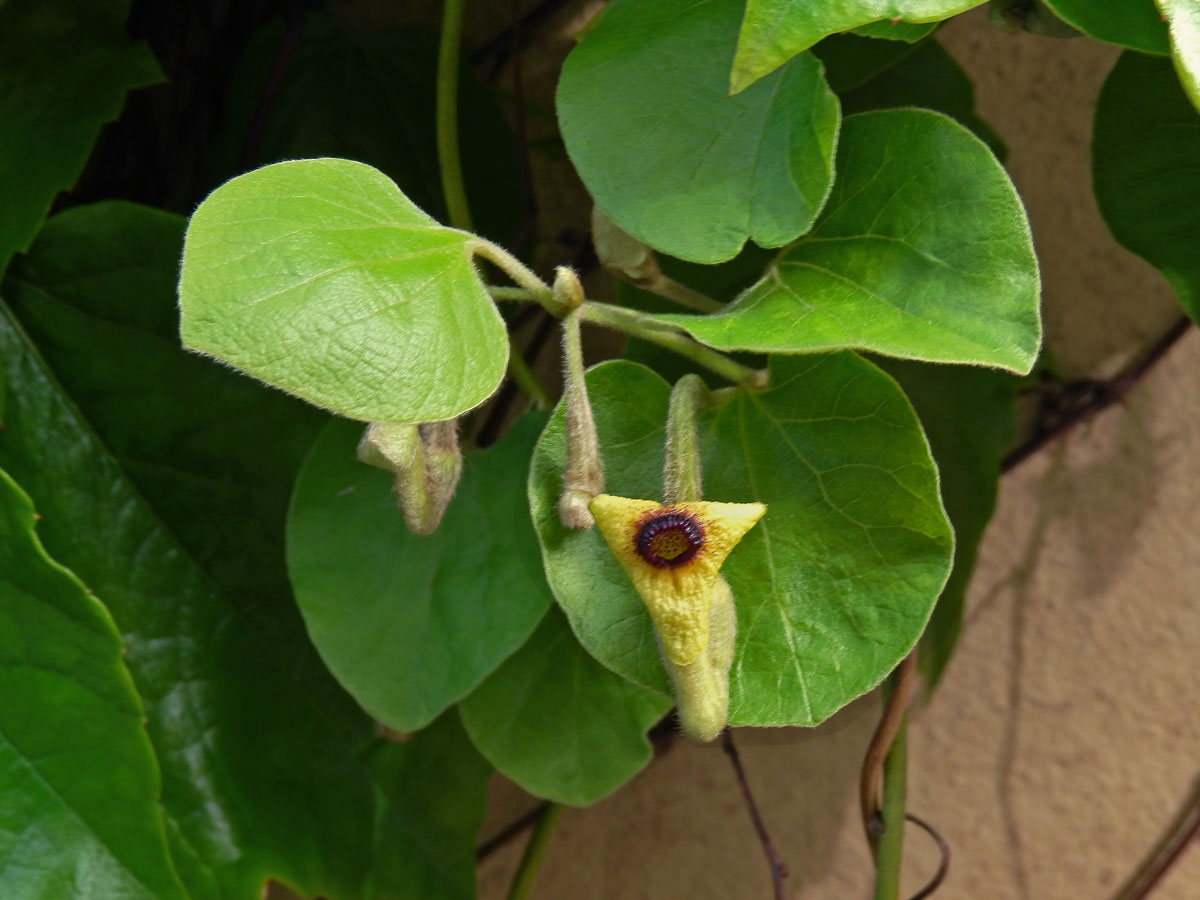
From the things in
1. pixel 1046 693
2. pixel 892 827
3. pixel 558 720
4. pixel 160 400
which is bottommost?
pixel 1046 693

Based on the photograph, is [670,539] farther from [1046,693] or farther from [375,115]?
[1046,693]

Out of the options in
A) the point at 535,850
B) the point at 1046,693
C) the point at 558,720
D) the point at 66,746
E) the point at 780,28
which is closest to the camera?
the point at 780,28

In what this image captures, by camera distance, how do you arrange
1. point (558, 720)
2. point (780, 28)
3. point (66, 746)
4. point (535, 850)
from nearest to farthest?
point (780, 28), point (66, 746), point (558, 720), point (535, 850)

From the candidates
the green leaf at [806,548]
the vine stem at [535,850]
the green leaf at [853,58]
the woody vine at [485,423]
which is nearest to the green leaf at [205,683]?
the woody vine at [485,423]

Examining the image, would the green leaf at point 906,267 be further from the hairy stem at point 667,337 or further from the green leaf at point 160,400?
the green leaf at point 160,400

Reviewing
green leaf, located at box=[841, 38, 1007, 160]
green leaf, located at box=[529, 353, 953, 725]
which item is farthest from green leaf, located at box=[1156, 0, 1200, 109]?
green leaf, located at box=[841, 38, 1007, 160]

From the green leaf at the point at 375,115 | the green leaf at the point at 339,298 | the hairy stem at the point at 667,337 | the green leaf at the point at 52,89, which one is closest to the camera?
the green leaf at the point at 339,298

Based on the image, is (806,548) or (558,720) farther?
(558,720)

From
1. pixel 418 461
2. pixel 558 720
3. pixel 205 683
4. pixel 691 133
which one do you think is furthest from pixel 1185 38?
pixel 205 683
